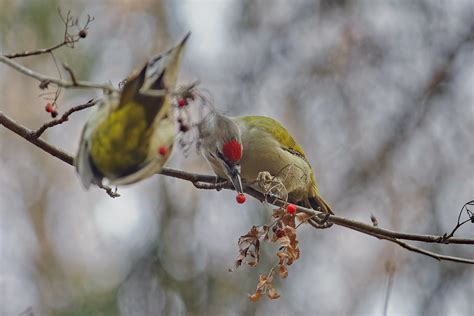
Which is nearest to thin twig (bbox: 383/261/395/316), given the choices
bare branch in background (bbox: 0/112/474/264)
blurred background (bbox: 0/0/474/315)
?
bare branch in background (bbox: 0/112/474/264)

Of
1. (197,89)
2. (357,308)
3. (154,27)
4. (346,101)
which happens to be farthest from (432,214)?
(197,89)

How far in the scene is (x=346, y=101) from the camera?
1078 cm

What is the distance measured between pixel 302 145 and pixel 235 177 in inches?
252

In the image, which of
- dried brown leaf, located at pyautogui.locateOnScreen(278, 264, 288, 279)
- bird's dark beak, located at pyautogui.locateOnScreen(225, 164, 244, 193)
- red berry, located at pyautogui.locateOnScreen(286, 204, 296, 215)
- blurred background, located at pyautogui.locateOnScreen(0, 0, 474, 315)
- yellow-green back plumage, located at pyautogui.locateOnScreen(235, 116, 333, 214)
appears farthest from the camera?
blurred background, located at pyautogui.locateOnScreen(0, 0, 474, 315)

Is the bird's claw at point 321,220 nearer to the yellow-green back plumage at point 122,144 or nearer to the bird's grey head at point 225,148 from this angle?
the bird's grey head at point 225,148

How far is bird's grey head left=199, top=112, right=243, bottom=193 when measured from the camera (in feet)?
12.4

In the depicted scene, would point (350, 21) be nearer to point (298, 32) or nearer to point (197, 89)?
point (298, 32)

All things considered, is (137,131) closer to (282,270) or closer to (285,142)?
(282,270)

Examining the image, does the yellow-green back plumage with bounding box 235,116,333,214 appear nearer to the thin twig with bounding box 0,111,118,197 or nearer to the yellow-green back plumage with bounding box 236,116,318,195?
the yellow-green back plumage with bounding box 236,116,318,195

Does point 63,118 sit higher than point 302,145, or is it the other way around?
point 302,145

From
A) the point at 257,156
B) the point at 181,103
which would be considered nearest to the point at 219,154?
the point at 257,156

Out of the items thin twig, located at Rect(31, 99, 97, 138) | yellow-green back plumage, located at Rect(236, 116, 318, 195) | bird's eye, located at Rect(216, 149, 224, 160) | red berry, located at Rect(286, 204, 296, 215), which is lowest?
thin twig, located at Rect(31, 99, 97, 138)

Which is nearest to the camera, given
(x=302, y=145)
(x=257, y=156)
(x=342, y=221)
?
(x=342, y=221)

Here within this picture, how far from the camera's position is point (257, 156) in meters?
4.47
